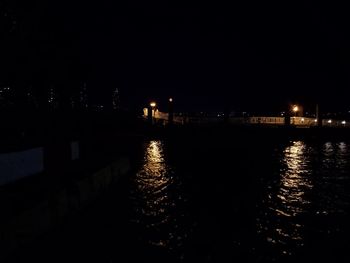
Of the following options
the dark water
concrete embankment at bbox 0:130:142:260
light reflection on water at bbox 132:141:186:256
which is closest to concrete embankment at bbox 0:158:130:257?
concrete embankment at bbox 0:130:142:260

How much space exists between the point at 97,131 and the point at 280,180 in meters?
29.3

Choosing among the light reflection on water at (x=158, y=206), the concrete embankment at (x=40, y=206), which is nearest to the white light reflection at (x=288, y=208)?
the light reflection on water at (x=158, y=206)

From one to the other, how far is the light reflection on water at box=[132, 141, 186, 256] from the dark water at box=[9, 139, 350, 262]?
28mm

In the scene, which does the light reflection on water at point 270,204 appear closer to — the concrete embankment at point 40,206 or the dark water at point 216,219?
Result: the dark water at point 216,219

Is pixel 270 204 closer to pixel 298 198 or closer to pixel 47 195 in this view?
pixel 298 198

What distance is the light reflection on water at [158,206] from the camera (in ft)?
34.1

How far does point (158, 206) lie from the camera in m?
13.6

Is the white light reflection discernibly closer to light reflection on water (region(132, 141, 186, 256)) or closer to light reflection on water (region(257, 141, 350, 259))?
light reflection on water (region(257, 141, 350, 259))

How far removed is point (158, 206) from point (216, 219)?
93.7 inches

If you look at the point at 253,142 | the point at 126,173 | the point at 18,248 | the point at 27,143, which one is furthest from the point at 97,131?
the point at 18,248

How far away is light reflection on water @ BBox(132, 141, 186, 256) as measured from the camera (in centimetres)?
1039

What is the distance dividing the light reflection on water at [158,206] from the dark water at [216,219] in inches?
1.1

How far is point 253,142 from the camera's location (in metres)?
39.0

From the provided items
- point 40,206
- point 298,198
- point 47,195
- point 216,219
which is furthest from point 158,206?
point 298,198
